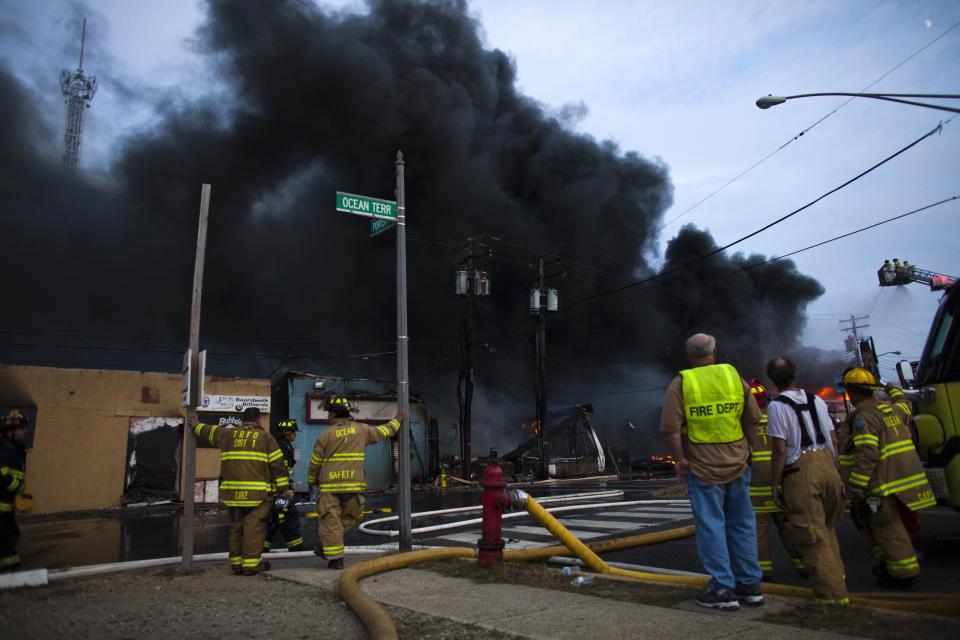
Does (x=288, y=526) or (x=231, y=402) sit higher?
(x=231, y=402)

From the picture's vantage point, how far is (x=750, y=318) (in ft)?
143

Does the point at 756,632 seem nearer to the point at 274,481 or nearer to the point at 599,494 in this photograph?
the point at 274,481

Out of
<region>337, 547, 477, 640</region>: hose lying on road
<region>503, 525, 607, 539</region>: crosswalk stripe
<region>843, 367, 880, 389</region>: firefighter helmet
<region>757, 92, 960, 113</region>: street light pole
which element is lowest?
<region>503, 525, 607, 539</region>: crosswalk stripe

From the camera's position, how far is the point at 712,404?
342 centimetres

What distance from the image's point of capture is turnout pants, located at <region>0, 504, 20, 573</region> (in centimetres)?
542

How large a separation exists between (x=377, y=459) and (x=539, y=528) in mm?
15930

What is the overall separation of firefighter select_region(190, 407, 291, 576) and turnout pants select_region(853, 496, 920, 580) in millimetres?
4332

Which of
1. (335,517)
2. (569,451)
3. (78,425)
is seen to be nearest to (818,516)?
(335,517)

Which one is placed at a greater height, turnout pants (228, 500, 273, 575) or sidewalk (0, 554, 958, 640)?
turnout pants (228, 500, 273, 575)

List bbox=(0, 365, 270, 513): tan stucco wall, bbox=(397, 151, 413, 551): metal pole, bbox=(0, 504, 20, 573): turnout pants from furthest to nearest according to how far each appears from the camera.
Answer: bbox=(0, 365, 270, 513): tan stucco wall < bbox=(397, 151, 413, 551): metal pole < bbox=(0, 504, 20, 573): turnout pants

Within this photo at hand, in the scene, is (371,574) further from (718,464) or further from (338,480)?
(718,464)

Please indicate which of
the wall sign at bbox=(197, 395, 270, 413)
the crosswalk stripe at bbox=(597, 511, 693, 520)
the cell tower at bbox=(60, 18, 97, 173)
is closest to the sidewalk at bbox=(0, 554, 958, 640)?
the crosswalk stripe at bbox=(597, 511, 693, 520)

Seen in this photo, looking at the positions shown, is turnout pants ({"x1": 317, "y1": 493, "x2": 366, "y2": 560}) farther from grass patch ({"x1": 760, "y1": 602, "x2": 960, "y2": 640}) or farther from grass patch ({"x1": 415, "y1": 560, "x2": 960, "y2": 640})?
grass patch ({"x1": 760, "y1": 602, "x2": 960, "y2": 640})

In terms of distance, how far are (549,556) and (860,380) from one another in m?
2.61
